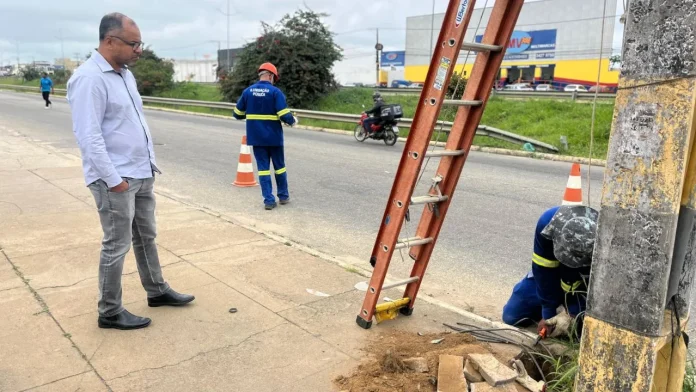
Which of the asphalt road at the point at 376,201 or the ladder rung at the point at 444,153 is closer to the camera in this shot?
the ladder rung at the point at 444,153

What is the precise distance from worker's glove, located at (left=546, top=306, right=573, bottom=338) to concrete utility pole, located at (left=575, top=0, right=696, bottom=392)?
3.42 feet

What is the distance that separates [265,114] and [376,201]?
1.98 meters

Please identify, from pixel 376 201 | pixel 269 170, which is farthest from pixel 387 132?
pixel 269 170

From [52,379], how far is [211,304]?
124 centimetres

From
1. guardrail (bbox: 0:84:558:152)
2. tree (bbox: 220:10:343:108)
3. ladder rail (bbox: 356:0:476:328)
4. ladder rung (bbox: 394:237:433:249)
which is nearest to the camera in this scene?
ladder rail (bbox: 356:0:476:328)

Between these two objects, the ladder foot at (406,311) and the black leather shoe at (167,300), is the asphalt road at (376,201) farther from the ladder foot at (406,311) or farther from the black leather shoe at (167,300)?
the black leather shoe at (167,300)

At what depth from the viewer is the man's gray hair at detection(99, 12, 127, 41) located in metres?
3.35

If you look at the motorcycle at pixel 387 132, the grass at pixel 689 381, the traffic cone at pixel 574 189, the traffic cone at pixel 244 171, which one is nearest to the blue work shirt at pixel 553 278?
the grass at pixel 689 381

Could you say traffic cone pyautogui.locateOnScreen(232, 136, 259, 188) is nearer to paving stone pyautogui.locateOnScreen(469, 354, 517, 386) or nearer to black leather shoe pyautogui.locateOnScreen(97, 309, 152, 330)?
black leather shoe pyautogui.locateOnScreen(97, 309, 152, 330)

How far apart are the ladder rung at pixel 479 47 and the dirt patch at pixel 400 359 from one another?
5.70ft

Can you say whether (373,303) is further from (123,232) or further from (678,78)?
(678,78)

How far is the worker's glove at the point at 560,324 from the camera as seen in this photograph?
3.35 meters

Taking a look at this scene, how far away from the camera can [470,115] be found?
345 cm

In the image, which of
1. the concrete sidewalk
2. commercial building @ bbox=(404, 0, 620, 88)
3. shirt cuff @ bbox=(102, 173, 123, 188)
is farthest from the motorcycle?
commercial building @ bbox=(404, 0, 620, 88)
